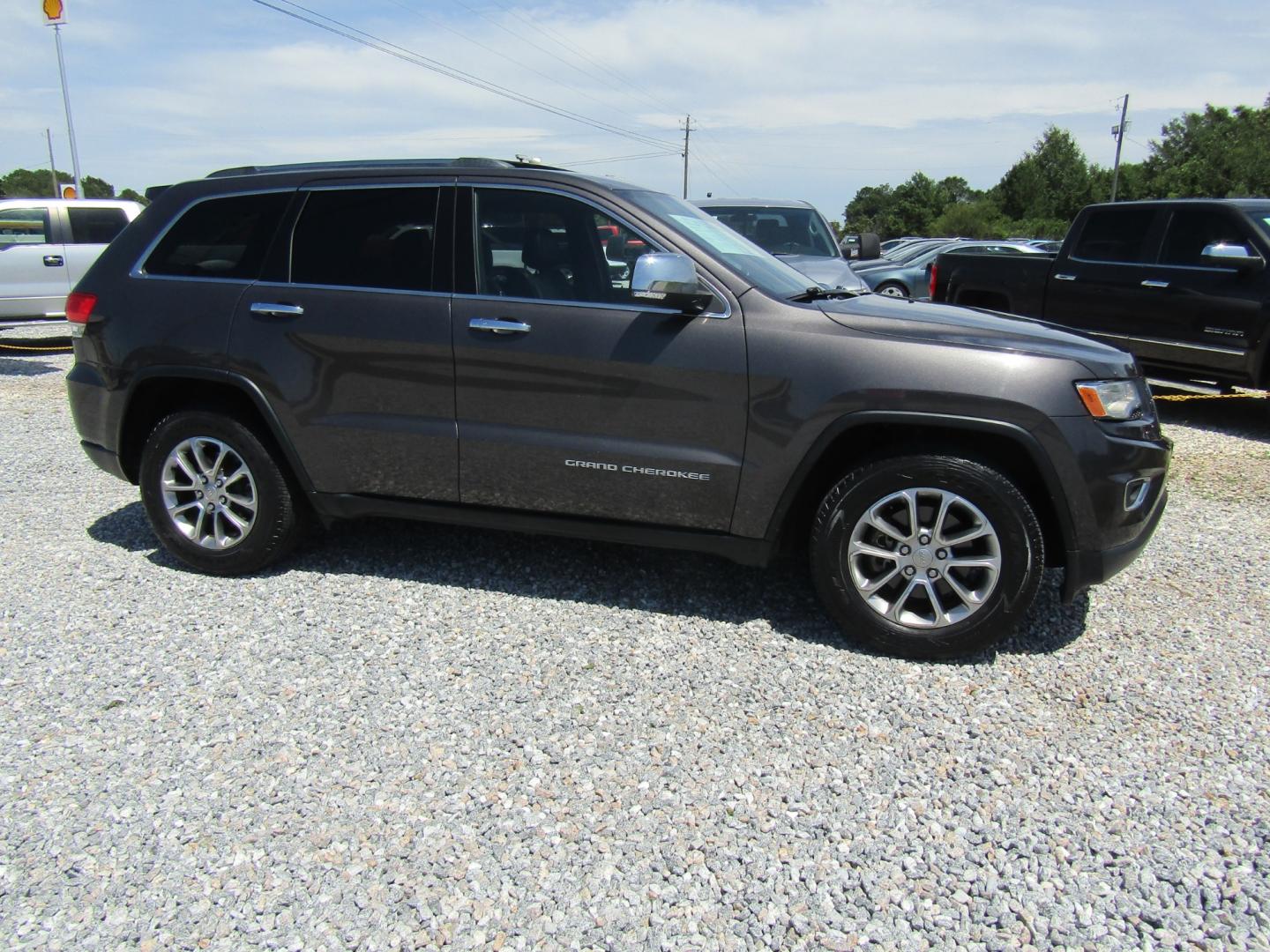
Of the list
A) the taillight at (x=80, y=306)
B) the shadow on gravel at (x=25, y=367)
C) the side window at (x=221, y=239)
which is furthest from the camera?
the shadow on gravel at (x=25, y=367)

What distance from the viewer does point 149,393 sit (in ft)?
14.7

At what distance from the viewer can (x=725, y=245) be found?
4.12 metres

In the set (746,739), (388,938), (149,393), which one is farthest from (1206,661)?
(149,393)

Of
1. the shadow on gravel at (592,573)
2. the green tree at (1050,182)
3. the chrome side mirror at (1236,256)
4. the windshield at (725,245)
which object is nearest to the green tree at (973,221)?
the green tree at (1050,182)

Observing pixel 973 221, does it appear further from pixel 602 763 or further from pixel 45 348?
pixel 602 763

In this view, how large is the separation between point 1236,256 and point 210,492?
7475mm

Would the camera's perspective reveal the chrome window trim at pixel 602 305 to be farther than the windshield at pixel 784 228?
No

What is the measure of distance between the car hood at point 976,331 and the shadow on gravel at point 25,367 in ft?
34.2

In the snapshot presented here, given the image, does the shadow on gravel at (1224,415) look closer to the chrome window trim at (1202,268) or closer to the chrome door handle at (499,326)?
the chrome window trim at (1202,268)

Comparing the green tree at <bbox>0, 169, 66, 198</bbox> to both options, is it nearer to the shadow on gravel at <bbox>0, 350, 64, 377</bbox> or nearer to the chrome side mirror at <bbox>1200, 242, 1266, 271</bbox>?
the shadow on gravel at <bbox>0, 350, 64, 377</bbox>

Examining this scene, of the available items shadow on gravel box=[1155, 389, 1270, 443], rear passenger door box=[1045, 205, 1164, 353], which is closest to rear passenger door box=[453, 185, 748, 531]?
shadow on gravel box=[1155, 389, 1270, 443]

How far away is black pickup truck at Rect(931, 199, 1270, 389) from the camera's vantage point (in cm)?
Answer: 752

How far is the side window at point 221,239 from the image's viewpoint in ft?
14.1

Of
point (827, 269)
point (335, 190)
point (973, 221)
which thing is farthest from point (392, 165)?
point (973, 221)
